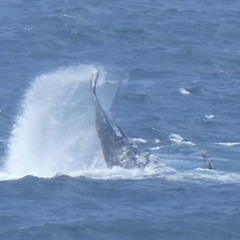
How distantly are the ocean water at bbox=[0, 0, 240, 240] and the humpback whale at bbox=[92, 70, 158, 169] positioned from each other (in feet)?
0.92

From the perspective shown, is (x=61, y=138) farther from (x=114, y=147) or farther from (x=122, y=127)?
(x=122, y=127)

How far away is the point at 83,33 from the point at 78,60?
7129 mm

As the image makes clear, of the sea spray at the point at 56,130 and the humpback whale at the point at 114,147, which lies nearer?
the humpback whale at the point at 114,147

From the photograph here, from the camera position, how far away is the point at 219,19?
6881cm

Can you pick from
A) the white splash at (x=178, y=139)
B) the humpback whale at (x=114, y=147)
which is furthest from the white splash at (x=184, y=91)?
the humpback whale at (x=114, y=147)

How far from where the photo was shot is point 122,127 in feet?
136

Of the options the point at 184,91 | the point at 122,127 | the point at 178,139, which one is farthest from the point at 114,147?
the point at 184,91

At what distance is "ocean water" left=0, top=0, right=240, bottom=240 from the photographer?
27734 millimetres

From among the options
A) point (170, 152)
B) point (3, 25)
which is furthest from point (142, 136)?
point (3, 25)

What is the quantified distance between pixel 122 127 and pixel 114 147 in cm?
929

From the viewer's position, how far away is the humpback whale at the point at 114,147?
32000 millimetres

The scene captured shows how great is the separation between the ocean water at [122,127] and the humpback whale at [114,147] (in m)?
0.28

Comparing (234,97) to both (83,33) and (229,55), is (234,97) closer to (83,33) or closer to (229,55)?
(229,55)

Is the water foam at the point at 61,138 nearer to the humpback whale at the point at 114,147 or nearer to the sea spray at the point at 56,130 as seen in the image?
the sea spray at the point at 56,130
